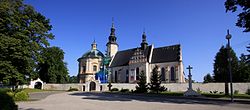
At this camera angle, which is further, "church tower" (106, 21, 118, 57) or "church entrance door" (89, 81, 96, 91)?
"church tower" (106, 21, 118, 57)

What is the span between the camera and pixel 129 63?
7138cm

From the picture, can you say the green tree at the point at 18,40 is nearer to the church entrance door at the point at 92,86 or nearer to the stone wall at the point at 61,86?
the church entrance door at the point at 92,86

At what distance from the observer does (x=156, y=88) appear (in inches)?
1690

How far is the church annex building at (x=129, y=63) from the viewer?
64.5m

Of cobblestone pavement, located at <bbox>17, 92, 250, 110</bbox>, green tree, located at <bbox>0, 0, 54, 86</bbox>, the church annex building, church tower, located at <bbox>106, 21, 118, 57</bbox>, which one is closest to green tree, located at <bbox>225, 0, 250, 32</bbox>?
cobblestone pavement, located at <bbox>17, 92, 250, 110</bbox>

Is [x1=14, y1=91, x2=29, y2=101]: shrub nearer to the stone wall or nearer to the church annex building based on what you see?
the church annex building

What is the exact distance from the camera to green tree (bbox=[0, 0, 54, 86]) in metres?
19.6

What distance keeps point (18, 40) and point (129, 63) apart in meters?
52.6

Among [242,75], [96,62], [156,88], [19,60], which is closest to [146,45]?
[96,62]

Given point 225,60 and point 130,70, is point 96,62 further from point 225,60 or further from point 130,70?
point 225,60

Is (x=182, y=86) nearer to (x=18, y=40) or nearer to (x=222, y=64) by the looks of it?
(x=222, y=64)

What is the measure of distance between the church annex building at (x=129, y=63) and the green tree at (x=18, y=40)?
42881 mm

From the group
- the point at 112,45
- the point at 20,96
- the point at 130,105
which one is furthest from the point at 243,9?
the point at 112,45

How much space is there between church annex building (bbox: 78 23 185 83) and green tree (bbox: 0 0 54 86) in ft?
141
